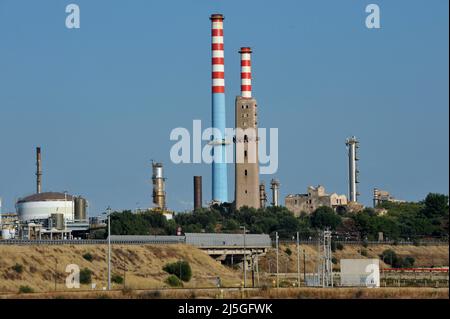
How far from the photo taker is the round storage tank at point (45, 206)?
13575cm

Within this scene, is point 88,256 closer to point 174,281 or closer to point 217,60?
point 174,281

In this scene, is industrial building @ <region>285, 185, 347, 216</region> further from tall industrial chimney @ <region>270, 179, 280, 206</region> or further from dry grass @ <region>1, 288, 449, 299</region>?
dry grass @ <region>1, 288, 449, 299</region>

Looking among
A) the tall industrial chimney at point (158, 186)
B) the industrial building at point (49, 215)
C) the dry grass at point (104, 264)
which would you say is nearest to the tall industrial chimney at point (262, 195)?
the tall industrial chimney at point (158, 186)

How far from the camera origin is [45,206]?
13725cm

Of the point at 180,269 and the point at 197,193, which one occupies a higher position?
the point at 197,193

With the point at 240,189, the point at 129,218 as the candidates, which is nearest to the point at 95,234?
the point at 129,218

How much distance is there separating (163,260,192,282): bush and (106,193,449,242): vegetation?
85.2 feet

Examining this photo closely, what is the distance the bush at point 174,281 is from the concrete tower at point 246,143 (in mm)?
59060

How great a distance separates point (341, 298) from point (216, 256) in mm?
47825

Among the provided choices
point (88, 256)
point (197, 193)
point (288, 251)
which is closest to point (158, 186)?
point (197, 193)

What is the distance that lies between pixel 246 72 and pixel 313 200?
26.6 meters

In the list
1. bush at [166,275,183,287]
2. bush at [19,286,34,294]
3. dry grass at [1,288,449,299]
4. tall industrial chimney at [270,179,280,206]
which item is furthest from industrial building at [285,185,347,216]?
dry grass at [1,288,449,299]

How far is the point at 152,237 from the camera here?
114 metres
